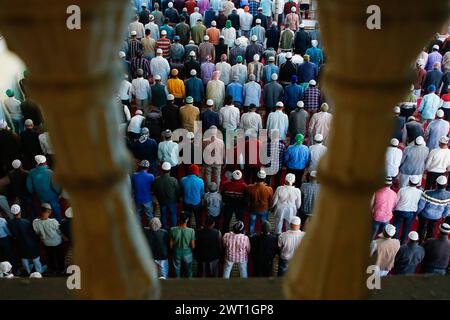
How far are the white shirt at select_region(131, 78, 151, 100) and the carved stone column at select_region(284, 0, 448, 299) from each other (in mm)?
9059

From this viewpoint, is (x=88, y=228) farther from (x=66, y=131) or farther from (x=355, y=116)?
(x=355, y=116)

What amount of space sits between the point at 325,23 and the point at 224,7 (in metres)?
14.3

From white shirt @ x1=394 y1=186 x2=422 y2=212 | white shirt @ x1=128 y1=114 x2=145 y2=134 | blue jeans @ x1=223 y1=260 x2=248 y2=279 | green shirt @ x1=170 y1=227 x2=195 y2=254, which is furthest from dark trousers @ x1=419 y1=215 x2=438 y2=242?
white shirt @ x1=128 y1=114 x2=145 y2=134

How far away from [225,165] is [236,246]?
2724 millimetres

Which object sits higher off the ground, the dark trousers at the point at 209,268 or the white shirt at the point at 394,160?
the white shirt at the point at 394,160

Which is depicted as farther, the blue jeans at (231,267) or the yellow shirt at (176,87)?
the yellow shirt at (176,87)

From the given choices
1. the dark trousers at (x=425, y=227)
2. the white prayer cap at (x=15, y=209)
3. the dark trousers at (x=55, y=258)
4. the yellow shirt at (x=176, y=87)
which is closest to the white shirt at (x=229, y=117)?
the yellow shirt at (x=176, y=87)

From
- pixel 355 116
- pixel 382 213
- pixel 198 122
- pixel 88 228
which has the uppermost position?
pixel 355 116

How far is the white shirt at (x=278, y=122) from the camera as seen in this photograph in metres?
8.97

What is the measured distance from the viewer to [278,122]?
8984mm

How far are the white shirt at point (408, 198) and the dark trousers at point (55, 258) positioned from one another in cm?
473

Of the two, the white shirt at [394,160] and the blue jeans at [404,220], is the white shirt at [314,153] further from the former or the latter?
the blue jeans at [404,220]

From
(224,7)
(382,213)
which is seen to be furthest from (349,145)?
(224,7)

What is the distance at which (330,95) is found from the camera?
89 cm
